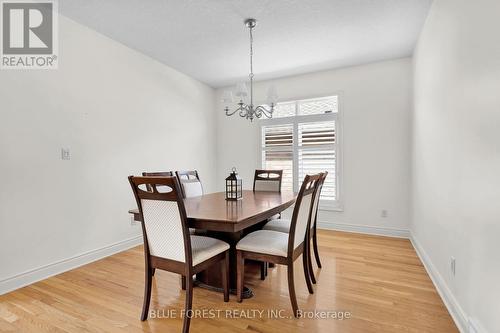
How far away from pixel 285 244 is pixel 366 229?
99.5 inches

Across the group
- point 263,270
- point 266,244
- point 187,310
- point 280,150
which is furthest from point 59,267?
point 280,150

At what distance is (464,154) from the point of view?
1668 millimetres

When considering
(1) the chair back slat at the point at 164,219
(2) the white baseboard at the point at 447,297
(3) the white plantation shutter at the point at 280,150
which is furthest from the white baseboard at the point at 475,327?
(3) the white plantation shutter at the point at 280,150

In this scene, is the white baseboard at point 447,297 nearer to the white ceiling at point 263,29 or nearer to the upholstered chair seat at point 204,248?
the upholstered chair seat at point 204,248

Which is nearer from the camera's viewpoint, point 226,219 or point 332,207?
point 226,219

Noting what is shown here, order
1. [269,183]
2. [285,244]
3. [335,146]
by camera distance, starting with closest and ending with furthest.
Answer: [285,244]
[269,183]
[335,146]

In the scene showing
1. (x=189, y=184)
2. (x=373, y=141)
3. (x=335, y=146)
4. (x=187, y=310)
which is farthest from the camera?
(x=335, y=146)

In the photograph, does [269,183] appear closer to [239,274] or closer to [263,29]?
[239,274]

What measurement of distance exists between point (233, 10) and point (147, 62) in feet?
5.53

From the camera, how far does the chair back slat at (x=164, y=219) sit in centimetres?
158

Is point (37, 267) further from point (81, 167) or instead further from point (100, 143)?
point (100, 143)

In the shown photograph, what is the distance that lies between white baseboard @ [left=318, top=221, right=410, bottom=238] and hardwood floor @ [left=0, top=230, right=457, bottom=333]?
3.07 ft

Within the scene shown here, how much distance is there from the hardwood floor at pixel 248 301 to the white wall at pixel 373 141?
108 centimetres

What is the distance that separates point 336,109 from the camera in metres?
4.11
